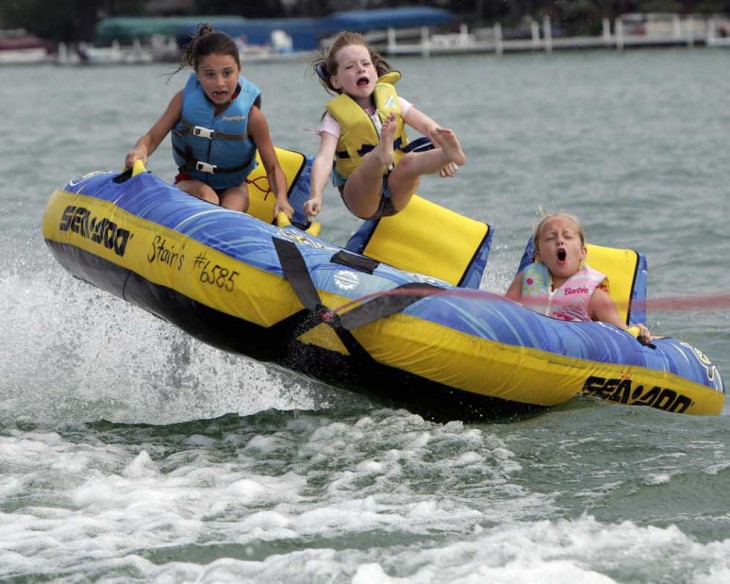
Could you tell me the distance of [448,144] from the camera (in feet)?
18.0

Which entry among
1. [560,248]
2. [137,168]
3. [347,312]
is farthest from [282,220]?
[560,248]

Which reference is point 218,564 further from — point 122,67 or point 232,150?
point 122,67

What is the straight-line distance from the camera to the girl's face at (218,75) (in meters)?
5.98

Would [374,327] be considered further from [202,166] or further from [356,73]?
[202,166]

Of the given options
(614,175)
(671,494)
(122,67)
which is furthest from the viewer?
(122,67)

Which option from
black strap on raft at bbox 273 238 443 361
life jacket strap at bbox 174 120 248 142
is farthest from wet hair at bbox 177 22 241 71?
black strap on raft at bbox 273 238 443 361

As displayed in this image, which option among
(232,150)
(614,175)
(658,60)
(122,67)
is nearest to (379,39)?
(122,67)

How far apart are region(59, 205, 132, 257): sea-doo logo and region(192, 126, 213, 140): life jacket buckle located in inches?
24.1

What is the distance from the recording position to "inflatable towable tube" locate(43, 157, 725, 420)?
5.01m

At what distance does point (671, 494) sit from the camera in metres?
4.45

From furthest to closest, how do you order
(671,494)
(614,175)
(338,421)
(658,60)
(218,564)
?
1. (658,60)
2. (614,175)
3. (338,421)
4. (671,494)
5. (218,564)

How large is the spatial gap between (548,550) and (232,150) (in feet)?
9.53

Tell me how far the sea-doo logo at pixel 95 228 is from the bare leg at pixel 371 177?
3.25ft

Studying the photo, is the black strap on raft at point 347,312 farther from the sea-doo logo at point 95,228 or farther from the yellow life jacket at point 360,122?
the yellow life jacket at point 360,122
